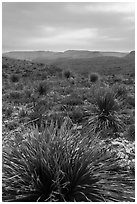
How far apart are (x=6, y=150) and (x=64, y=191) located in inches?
48.3

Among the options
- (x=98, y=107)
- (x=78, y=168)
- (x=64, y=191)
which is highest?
(x=98, y=107)

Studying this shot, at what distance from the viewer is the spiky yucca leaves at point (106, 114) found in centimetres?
817

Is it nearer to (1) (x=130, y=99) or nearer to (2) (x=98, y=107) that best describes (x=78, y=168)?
(2) (x=98, y=107)

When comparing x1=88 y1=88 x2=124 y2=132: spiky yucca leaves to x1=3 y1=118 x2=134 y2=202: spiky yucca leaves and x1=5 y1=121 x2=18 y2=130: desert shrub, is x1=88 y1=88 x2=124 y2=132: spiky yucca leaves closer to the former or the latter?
x1=5 y1=121 x2=18 y2=130: desert shrub

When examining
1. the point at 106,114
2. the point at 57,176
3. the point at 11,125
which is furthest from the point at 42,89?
the point at 57,176

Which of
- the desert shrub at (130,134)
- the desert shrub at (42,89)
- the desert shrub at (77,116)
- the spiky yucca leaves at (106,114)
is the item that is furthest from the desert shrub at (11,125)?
the desert shrub at (42,89)

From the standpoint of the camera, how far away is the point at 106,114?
8562 mm

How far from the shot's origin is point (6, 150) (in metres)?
4.59

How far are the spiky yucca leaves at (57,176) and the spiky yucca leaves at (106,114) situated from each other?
379 cm

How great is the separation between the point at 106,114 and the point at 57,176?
505 cm

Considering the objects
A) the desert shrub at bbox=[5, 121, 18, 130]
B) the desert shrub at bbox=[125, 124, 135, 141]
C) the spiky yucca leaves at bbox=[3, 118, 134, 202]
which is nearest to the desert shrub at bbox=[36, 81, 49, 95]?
the desert shrub at bbox=[5, 121, 18, 130]

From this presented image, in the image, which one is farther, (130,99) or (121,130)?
(130,99)

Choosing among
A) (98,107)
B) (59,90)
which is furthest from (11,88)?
(98,107)

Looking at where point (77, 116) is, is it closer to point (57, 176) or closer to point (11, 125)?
point (11, 125)
